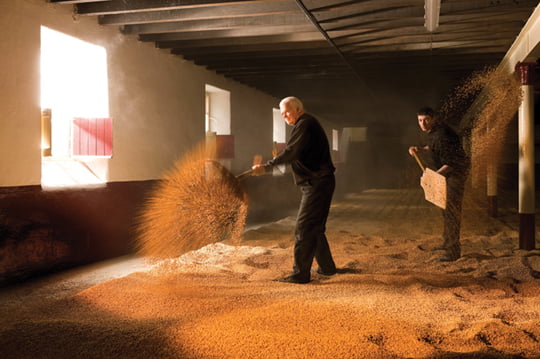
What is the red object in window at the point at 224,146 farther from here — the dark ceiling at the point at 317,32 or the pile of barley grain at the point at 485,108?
the pile of barley grain at the point at 485,108

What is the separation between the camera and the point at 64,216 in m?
5.30

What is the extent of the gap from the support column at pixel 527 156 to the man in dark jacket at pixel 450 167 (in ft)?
4.20

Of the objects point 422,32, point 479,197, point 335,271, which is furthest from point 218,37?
point 479,197

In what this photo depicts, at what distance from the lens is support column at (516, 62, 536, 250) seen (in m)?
5.90

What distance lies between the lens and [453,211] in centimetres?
506

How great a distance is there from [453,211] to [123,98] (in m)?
4.42

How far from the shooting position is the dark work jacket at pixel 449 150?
505 cm

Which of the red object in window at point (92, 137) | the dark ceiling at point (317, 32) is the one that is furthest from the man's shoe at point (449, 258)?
the red object in window at point (92, 137)

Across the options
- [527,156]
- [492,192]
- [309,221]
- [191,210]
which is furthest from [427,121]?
[492,192]

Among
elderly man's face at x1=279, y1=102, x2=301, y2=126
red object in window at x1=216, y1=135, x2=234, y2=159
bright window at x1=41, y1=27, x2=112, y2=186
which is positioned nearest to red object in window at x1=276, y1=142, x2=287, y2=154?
red object in window at x1=216, y1=135, x2=234, y2=159

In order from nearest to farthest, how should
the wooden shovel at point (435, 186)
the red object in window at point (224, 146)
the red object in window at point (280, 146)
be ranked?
1. the wooden shovel at point (435, 186)
2. the red object in window at point (224, 146)
3. the red object in window at point (280, 146)

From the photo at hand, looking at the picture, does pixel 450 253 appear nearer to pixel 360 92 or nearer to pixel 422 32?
pixel 422 32

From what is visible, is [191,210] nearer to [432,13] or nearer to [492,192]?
[432,13]

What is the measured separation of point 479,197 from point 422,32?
21.5ft
